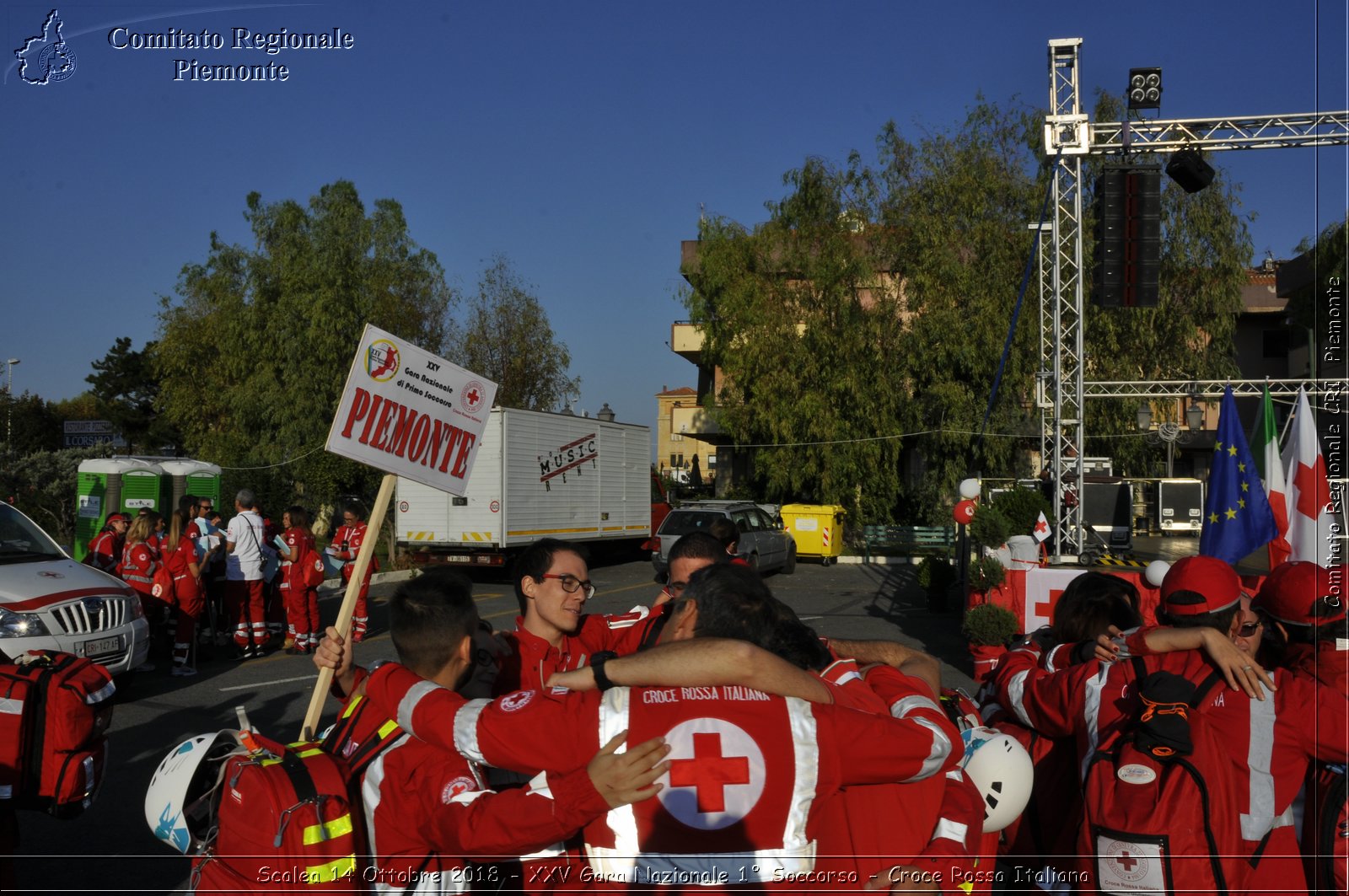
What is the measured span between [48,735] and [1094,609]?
356 cm

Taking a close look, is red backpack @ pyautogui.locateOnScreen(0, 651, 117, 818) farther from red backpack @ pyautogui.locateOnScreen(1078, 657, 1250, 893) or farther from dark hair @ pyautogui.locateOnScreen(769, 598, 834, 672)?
red backpack @ pyautogui.locateOnScreen(1078, 657, 1250, 893)

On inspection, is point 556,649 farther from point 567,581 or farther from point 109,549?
point 109,549

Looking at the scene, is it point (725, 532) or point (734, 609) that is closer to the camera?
point (734, 609)

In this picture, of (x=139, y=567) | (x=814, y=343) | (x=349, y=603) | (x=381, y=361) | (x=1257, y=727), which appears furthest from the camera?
(x=814, y=343)

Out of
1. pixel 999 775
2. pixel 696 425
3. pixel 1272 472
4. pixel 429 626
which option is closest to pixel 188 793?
pixel 429 626

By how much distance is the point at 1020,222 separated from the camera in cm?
2744

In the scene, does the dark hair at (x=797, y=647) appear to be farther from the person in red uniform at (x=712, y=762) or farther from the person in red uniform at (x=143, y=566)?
the person in red uniform at (x=143, y=566)

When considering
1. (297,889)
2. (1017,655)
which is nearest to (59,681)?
(297,889)

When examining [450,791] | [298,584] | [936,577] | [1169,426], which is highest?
[1169,426]

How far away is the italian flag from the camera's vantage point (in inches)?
A: 304

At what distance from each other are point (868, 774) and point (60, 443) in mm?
50838

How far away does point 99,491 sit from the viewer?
2047 cm

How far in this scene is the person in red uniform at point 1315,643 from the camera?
2812mm

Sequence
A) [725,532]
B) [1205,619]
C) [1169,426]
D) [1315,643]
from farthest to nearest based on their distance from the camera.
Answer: [1169,426] < [725,532] < [1315,643] < [1205,619]
